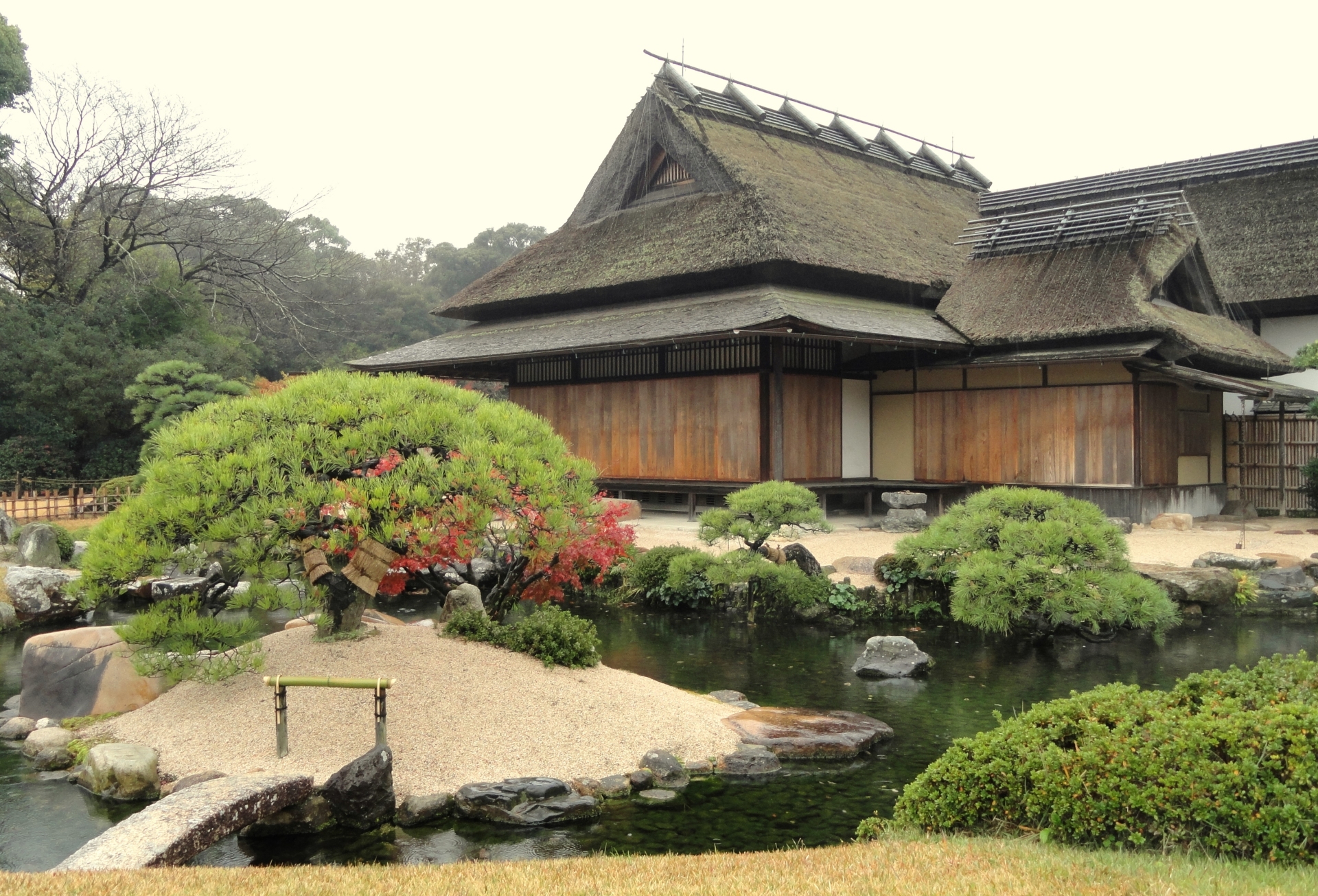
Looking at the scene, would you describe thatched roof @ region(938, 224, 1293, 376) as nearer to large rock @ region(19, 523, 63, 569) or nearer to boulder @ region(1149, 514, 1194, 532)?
boulder @ region(1149, 514, 1194, 532)

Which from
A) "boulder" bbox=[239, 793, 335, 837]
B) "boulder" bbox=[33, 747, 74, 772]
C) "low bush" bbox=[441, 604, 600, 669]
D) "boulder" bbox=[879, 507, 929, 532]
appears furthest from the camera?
"boulder" bbox=[879, 507, 929, 532]

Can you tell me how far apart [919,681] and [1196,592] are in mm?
4661

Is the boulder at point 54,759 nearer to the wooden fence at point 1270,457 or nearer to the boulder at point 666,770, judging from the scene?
the boulder at point 666,770

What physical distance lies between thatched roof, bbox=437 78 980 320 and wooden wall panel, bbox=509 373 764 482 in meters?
2.19

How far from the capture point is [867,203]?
22.7 metres

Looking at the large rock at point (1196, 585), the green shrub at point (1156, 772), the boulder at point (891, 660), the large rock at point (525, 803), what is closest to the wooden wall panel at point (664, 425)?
the large rock at point (1196, 585)

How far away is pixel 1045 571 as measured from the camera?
10430 mm

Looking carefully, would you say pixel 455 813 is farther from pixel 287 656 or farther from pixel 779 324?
pixel 779 324

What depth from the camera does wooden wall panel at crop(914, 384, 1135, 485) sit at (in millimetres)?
16672

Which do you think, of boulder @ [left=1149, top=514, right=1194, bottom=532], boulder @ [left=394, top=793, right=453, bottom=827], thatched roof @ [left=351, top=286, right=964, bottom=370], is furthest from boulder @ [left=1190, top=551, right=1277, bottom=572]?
boulder @ [left=394, top=793, right=453, bottom=827]

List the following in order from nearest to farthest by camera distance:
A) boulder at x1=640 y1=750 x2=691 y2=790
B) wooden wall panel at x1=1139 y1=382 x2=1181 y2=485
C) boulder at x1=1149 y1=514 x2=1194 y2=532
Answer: boulder at x1=640 y1=750 x2=691 y2=790 → boulder at x1=1149 y1=514 x2=1194 y2=532 → wooden wall panel at x1=1139 y1=382 x2=1181 y2=485

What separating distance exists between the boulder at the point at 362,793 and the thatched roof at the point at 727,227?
13.3 m

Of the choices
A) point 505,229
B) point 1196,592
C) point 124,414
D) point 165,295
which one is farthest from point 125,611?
point 505,229

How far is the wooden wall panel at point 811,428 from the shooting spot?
706 inches
